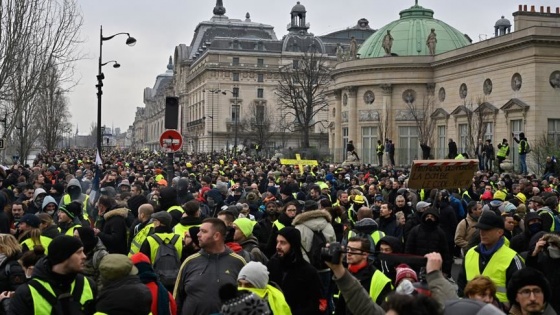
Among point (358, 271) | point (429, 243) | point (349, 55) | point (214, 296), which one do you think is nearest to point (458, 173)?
point (429, 243)

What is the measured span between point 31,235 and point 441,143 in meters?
44.9

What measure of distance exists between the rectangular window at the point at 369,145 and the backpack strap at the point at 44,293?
Answer: 1926 inches

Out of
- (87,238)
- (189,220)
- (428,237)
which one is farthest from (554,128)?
(87,238)

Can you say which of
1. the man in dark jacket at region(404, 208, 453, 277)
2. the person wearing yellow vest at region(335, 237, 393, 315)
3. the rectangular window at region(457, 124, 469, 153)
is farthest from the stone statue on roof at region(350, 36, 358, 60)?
the person wearing yellow vest at region(335, 237, 393, 315)

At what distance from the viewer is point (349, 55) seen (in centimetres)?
6134

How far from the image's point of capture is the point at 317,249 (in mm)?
8469

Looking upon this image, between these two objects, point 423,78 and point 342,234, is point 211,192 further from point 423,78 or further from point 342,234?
point 423,78

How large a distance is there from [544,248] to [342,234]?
3639 millimetres

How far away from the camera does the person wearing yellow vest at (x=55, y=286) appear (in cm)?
516

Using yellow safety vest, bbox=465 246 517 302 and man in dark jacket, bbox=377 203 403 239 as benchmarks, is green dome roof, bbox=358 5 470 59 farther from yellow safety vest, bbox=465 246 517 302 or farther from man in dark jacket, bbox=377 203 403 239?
yellow safety vest, bbox=465 246 517 302

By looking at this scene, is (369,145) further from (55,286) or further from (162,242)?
(55,286)

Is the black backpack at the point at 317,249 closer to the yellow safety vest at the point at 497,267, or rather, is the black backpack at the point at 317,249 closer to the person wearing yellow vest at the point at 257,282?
the yellow safety vest at the point at 497,267

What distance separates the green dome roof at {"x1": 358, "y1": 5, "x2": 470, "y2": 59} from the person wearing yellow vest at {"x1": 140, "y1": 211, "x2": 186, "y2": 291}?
1950 inches

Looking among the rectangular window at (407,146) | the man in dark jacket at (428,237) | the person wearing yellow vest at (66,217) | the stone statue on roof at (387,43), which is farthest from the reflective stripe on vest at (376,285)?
the stone statue on roof at (387,43)
